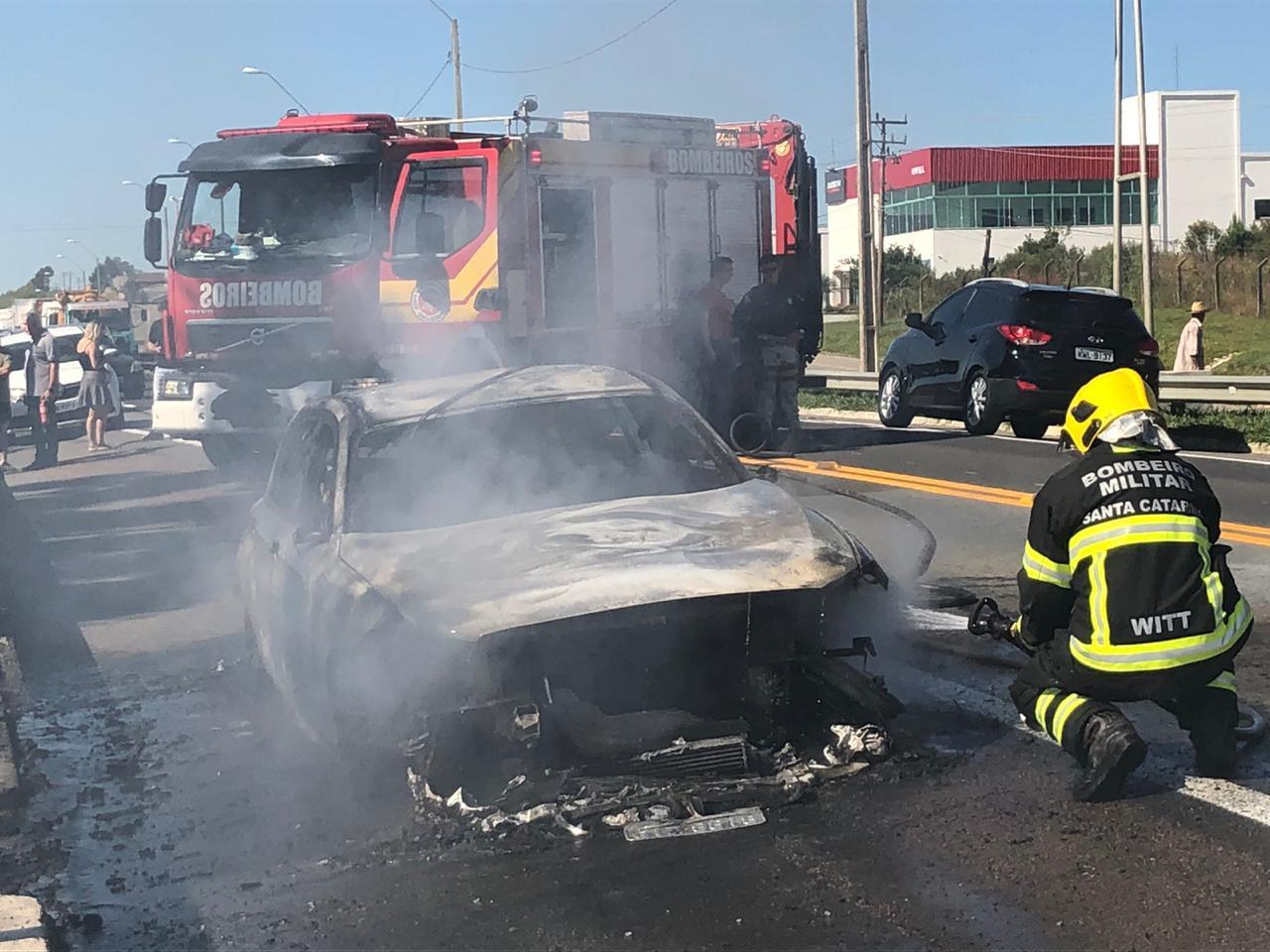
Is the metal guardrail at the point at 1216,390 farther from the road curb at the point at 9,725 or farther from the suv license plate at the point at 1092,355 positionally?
the road curb at the point at 9,725

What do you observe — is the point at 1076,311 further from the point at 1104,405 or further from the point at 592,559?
the point at 592,559

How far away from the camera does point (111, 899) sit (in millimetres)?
4660

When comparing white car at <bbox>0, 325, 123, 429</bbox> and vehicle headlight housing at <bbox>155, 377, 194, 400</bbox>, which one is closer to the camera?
vehicle headlight housing at <bbox>155, 377, 194, 400</bbox>

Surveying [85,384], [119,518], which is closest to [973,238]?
[85,384]

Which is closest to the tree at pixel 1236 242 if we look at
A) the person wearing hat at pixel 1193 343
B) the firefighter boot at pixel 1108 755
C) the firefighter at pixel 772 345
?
the person wearing hat at pixel 1193 343

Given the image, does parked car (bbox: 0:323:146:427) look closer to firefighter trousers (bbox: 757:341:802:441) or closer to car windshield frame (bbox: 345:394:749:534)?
firefighter trousers (bbox: 757:341:802:441)

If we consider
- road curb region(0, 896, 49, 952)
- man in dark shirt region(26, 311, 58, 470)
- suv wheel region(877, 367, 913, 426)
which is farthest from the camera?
man in dark shirt region(26, 311, 58, 470)

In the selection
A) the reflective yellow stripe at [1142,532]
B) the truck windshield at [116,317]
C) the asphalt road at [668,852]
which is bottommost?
the asphalt road at [668,852]

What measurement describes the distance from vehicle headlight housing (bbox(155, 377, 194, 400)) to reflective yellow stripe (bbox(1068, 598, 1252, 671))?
11629mm

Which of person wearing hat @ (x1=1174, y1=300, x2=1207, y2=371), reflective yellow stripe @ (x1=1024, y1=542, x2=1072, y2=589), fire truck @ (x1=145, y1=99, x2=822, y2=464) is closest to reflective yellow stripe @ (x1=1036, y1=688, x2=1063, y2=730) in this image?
reflective yellow stripe @ (x1=1024, y1=542, x2=1072, y2=589)

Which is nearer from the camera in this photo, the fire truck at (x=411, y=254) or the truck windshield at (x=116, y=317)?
the fire truck at (x=411, y=254)

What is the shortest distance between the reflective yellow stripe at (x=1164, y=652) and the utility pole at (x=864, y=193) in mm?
22824

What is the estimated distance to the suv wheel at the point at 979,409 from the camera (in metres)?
16.9

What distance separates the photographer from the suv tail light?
1650 centimetres
